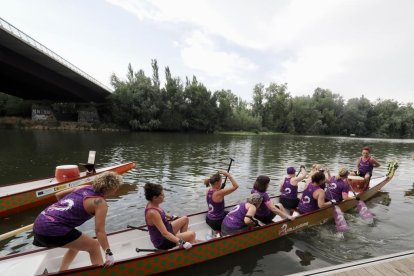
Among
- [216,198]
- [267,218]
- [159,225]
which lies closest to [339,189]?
[267,218]

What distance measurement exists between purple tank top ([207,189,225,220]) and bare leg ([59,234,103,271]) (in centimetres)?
309

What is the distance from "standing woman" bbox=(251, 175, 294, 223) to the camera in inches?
282

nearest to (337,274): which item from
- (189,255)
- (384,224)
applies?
(189,255)

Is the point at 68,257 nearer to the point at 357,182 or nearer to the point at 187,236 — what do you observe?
the point at 187,236

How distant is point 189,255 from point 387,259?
13.5 ft

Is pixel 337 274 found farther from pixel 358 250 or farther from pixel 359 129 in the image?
pixel 359 129

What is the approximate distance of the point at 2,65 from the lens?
117ft

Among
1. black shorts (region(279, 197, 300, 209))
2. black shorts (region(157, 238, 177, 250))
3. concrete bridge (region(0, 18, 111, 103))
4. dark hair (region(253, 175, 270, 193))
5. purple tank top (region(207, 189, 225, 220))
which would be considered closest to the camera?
black shorts (region(157, 238, 177, 250))

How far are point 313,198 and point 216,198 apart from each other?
10.9 feet

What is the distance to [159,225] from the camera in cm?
561

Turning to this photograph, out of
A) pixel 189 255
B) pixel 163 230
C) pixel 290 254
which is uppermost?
pixel 163 230

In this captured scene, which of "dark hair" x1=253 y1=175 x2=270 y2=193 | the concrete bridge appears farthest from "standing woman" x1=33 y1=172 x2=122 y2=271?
the concrete bridge

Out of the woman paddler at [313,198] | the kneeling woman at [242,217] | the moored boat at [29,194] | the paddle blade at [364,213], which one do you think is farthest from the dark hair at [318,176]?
the moored boat at [29,194]

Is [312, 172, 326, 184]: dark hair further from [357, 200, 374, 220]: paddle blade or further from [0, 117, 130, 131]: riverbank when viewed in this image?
[0, 117, 130, 131]: riverbank
